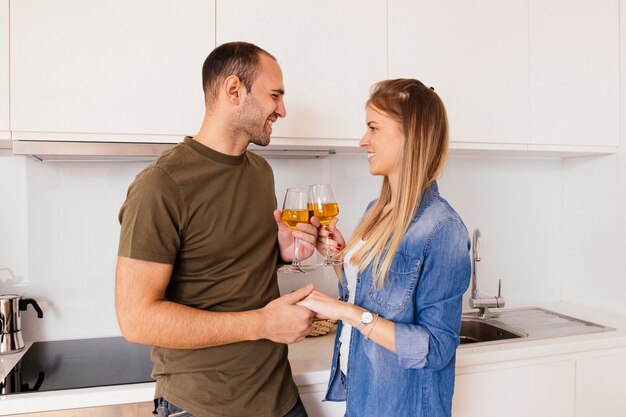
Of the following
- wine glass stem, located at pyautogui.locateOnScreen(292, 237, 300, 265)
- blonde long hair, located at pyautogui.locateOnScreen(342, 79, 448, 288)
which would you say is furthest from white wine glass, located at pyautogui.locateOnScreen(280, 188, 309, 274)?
blonde long hair, located at pyautogui.locateOnScreen(342, 79, 448, 288)

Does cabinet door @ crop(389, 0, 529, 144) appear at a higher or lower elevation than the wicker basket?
higher

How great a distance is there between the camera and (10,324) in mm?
1779

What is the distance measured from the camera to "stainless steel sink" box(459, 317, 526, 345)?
2.14m

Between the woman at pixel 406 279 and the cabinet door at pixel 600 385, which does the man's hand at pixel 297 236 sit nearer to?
the woman at pixel 406 279

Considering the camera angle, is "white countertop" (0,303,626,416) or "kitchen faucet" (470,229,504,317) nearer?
"white countertop" (0,303,626,416)

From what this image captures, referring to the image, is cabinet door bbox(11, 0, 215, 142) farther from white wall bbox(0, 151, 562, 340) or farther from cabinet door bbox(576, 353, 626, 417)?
cabinet door bbox(576, 353, 626, 417)

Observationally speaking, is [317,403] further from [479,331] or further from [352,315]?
[479,331]

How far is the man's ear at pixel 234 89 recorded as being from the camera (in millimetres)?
1337

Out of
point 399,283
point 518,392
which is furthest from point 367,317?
point 518,392

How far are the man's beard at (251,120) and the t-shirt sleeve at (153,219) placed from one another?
0.24m

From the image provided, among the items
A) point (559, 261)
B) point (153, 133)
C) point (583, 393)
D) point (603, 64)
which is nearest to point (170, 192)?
point (153, 133)

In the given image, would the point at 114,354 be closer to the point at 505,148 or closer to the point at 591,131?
the point at 505,148

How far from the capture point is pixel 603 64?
2.21 meters

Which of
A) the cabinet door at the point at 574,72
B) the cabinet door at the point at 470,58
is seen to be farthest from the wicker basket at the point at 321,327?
the cabinet door at the point at 574,72
